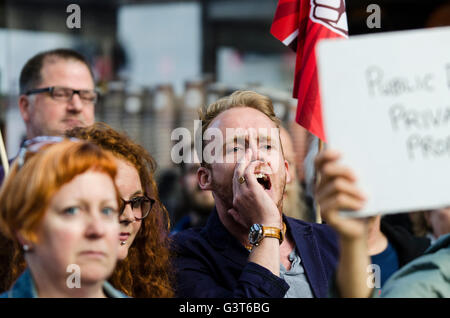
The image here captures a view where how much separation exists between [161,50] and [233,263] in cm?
668

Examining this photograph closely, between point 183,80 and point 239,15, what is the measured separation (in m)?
1.15

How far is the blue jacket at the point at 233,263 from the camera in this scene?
2.11 m

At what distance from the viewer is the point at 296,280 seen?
230cm

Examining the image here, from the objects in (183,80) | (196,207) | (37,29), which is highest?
(37,29)

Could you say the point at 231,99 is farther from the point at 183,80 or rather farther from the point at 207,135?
the point at 183,80

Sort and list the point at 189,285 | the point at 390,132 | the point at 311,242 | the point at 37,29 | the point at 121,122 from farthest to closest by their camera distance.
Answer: the point at 121,122, the point at 37,29, the point at 311,242, the point at 189,285, the point at 390,132

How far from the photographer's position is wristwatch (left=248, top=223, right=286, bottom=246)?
223 centimetres

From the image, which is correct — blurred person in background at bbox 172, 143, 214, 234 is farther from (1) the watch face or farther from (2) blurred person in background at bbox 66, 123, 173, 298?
(1) the watch face

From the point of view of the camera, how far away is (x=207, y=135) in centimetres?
261

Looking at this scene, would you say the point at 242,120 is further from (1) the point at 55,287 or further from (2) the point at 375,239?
(1) the point at 55,287

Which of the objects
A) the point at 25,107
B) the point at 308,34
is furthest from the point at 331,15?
the point at 25,107
